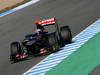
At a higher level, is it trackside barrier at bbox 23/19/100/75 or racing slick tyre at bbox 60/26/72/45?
racing slick tyre at bbox 60/26/72/45

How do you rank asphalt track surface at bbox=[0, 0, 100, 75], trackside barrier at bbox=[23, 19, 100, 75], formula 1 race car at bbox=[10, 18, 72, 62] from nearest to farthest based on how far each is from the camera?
1. trackside barrier at bbox=[23, 19, 100, 75]
2. formula 1 race car at bbox=[10, 18, 72, 62]
3. asphalt track surface at bbox=[0, 0, 100, 75]

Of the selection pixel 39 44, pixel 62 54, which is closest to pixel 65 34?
pixel 62 54

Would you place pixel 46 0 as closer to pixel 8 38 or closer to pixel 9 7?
pixel 9 7

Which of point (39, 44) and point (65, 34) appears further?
point (65, 34)

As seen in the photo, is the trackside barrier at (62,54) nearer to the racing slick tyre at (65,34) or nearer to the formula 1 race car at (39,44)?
the formula 1 race car at (39,44)

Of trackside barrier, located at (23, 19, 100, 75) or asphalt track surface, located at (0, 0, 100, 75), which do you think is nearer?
trackside barrier, located at (23, 19, 100, 75)

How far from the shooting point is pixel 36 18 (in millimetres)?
21484

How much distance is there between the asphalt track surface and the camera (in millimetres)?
13258

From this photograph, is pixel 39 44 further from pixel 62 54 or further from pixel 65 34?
pixel 65 34

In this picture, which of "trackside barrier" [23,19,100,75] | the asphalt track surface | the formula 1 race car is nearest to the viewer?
"trackside barrier" [23,19,100,75]

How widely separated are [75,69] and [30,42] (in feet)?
8.78

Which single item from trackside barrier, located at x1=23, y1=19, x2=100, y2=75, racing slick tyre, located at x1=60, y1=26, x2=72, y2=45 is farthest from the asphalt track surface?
racing slick tyre, located at x1=60, y1=26, x2=72, y2=45

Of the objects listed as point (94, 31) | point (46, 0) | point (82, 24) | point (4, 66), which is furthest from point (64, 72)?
point (46, 0)

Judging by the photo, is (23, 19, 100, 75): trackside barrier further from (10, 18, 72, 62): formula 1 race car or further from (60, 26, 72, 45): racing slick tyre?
(60, 26, 72, 45): racing slick tyre
